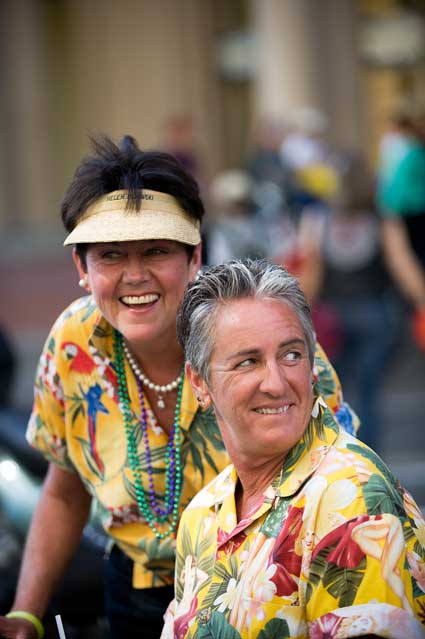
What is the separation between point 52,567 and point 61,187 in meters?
13.4

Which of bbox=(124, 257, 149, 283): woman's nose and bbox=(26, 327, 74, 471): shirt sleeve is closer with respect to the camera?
bbox=(124, 257, 149, 283): woman's nose

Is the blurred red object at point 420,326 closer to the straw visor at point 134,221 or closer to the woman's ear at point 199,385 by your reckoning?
the straw visor at point 134,221

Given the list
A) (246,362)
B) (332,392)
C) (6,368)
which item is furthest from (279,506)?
(6,368)

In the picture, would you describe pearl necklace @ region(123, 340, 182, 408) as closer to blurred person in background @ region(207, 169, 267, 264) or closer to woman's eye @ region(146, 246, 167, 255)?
woman's eye @ region(146, 246, 167, 255)

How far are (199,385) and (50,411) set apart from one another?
0.78m

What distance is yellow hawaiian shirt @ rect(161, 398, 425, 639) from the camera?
1942mm

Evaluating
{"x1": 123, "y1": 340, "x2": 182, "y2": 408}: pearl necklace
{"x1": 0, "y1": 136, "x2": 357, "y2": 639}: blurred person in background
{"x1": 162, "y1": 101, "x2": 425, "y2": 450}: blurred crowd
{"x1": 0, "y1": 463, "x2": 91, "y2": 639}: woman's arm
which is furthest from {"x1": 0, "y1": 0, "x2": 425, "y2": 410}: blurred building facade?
A: {"x1": 123, "y1": 340, "x2": 182, "y2": 408}: pearl necklace

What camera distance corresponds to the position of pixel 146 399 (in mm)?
2881

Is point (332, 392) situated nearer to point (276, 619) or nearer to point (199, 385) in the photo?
point (199, 385)

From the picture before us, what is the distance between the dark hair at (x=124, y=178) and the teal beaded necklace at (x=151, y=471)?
0.43m

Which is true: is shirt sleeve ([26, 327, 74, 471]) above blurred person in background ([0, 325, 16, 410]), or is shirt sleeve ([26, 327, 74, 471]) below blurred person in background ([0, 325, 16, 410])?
above

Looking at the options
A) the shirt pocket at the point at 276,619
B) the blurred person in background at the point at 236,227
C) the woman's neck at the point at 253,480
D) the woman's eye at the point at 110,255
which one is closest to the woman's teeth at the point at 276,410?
the woman's neck at the point at 253,480

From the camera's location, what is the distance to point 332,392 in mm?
2641

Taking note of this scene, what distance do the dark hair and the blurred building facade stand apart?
10468 mm
